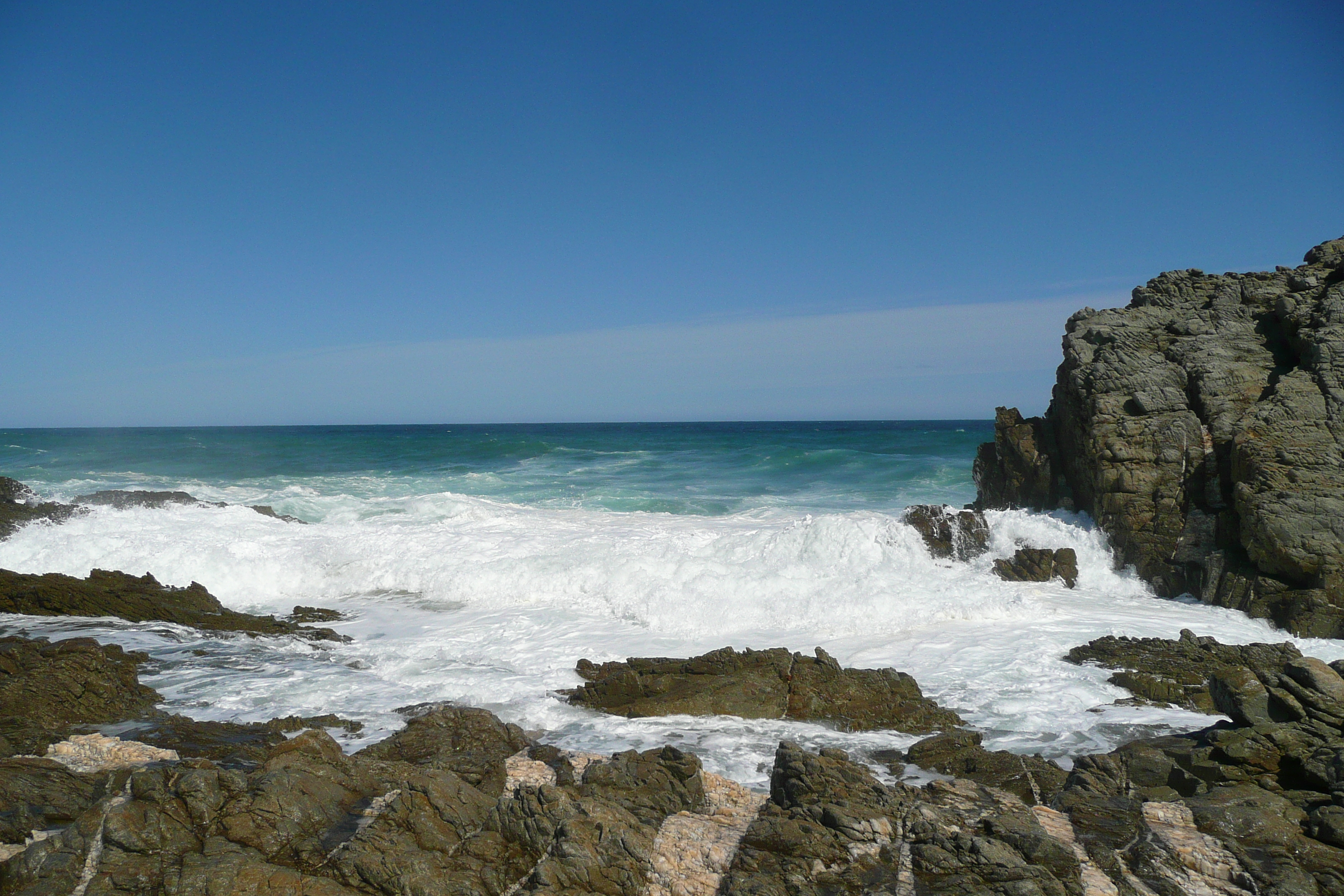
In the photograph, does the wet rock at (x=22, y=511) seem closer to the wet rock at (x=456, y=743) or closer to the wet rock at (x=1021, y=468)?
the wet rock at (x=456, y=743)

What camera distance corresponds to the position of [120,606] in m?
11.6

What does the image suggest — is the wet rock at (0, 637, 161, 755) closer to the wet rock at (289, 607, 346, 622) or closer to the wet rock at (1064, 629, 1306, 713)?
the wet rock at (289, 607, 346, 622)

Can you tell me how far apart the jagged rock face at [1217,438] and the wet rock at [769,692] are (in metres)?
7.10

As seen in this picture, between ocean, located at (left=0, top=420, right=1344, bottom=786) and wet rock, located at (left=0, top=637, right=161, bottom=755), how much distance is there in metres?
0.45

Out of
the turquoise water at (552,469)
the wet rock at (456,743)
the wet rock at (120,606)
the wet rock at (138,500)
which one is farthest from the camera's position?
the turquoise water at (552,469)

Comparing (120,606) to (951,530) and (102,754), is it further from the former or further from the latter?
(951,530)

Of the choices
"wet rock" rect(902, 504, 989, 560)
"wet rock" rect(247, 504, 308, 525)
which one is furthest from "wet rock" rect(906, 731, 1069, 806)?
"wet rock" rect(247, 504, 308, 525)

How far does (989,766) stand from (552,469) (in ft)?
111

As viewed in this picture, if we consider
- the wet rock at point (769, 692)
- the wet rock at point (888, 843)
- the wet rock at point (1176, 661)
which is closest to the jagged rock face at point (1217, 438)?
the wet rock at point (1176, 661)

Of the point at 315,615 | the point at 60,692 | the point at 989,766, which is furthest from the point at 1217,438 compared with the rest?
the point at 60,692

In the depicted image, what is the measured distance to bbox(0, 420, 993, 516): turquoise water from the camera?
29.3 metres

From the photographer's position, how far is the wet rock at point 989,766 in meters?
6.19

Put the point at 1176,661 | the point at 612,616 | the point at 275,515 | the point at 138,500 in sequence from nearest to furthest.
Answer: the point at 1176,661, the point at 612,616, the point at 138,500, the point at 275,515

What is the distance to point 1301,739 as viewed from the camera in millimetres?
6055
